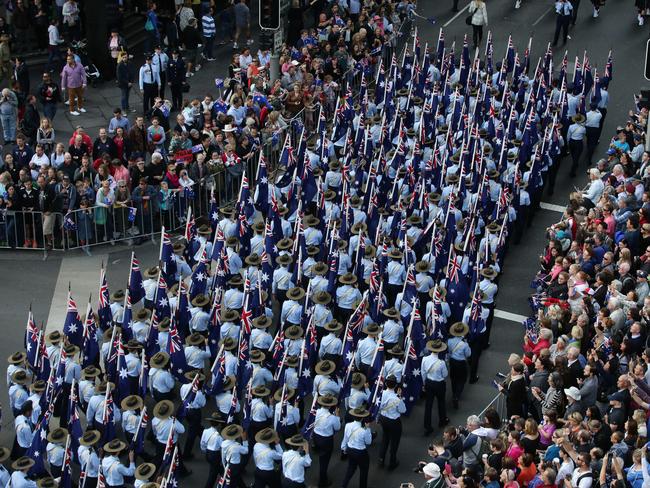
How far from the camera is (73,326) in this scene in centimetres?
2202

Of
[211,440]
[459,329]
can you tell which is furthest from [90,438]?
[459,329]

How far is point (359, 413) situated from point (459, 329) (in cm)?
306

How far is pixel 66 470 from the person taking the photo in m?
19.1

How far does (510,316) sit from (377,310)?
3530 mm

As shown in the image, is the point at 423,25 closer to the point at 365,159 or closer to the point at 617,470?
the point at 365,159

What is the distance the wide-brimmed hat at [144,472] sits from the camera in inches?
721

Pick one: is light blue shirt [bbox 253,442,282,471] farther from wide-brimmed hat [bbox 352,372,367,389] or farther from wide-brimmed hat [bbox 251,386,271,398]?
wide-brimmed hat [bbox 352,372,367,389]

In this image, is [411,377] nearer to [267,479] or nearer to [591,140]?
[267,479]

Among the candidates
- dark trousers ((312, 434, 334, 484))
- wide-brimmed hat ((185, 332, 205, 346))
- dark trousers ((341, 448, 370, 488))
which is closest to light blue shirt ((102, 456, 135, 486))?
dark trousers ((312, 434, 334, 484))

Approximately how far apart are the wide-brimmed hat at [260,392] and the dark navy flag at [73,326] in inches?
148

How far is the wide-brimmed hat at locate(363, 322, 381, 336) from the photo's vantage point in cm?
2136

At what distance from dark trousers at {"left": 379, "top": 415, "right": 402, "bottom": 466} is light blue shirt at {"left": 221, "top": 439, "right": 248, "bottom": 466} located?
246 centimetres

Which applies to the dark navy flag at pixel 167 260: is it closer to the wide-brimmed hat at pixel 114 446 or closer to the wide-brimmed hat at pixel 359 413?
the wide-brimmed hat at pixel 114 446

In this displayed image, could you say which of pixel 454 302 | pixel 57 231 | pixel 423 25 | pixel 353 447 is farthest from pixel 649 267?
pixel 423 25
